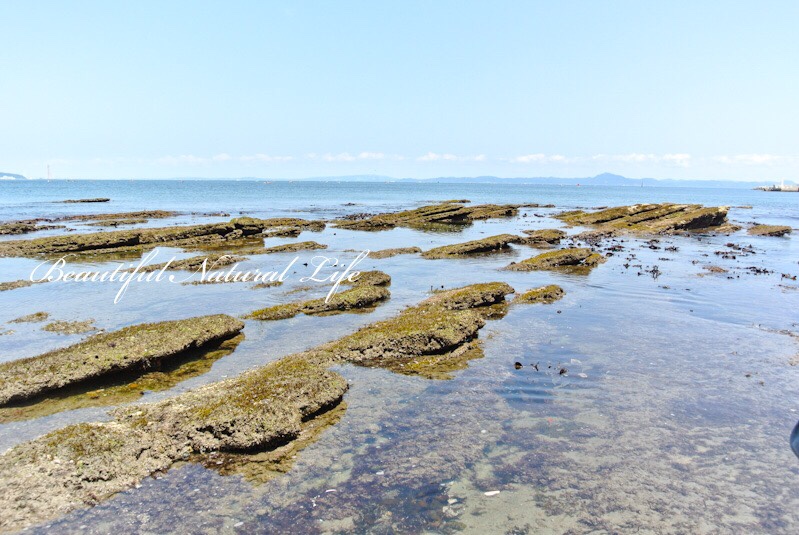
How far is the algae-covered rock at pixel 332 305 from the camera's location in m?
17.2

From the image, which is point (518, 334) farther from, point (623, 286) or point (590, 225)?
point (590, 225)

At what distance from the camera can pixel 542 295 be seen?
19719 mm

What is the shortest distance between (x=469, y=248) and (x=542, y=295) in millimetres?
14189

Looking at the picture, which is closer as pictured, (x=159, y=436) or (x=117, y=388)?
(x=159, y=436)

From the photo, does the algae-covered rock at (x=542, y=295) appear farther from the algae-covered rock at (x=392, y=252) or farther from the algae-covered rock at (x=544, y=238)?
the algae-covered rock at (x=544, y=238)

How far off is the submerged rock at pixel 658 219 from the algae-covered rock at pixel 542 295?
35.8m

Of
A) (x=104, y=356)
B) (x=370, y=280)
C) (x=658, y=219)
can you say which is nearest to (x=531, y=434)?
(x=104, y=356)

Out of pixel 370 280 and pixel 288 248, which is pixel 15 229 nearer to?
pixel 288 248

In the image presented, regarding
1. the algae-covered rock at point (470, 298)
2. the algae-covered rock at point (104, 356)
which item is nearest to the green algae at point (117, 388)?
the algae-covered rock at point (104, 356)

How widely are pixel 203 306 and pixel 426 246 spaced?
21.6 m

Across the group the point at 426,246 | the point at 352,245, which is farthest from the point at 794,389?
the point at 352,245

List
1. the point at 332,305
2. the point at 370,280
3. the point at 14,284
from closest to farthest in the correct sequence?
the point at 332,305 < the point at 14,284 < the point at 370,280

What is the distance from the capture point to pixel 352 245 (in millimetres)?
38562

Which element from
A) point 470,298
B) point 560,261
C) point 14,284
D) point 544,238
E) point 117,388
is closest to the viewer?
point 117,388
